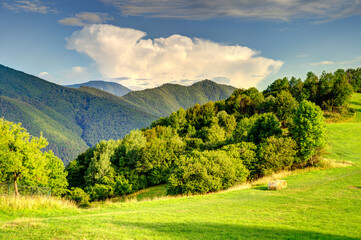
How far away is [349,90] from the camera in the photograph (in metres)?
88.4

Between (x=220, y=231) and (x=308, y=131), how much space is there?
37.8 m

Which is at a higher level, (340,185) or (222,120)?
(222,120)

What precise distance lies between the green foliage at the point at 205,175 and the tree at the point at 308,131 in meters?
10.9

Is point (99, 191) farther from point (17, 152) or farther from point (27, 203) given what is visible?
point (27, 203)

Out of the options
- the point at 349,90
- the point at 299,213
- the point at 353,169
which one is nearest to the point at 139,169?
the point at 353,169

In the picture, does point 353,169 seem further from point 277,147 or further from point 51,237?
point 51,237

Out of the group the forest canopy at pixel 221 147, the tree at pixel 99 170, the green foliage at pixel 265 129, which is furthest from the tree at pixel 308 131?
the tree at pixel 99 170

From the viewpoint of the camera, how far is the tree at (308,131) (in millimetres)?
42625

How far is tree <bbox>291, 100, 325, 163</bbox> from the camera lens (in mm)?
42625

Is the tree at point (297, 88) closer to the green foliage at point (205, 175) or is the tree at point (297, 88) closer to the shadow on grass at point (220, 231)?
the green foliage at point (205, 175)

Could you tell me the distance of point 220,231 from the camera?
12406 mm

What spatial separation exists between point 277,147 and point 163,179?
3448 cm

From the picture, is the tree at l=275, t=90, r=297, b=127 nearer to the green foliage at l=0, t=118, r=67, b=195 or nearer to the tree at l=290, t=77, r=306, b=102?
the tree at l=290, t=77, r=306, b=102

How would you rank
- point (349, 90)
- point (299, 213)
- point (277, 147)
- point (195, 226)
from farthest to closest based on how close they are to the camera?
1. point (349, 90)
2. point (277, 147)
3. point (299, 213)
4. point (195, 226)
